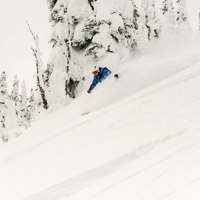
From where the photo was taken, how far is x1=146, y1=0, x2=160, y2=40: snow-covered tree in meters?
29.8

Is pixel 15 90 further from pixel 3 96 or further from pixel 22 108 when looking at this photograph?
pixel 3 96

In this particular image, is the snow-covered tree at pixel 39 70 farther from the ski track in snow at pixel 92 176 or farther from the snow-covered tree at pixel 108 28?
the ski track in snow at pixel 92 176

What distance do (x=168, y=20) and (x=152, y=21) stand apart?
3485mm

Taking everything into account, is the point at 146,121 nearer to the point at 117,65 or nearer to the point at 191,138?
the point at 191,138

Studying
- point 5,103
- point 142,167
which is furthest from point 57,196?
point 5,103

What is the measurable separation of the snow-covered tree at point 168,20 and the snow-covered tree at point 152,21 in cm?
190

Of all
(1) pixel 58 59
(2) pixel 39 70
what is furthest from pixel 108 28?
(2) pixel 39 70

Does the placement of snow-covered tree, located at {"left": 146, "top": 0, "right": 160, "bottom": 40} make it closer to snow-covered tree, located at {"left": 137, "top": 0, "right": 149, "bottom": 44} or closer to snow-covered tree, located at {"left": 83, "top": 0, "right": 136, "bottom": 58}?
snow-covered tree, located at {"left": 137, "top": 0, "right": 149, "bottom": 44}

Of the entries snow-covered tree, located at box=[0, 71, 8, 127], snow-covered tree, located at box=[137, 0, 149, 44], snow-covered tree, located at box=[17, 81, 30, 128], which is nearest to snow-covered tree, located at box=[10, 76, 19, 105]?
snow-covered tree, located at box=[17, 81, 30, 128]

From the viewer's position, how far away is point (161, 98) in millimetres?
5820

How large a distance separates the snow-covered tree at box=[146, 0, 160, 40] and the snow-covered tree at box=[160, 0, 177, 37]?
1.90 m

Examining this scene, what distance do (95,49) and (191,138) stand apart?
9956 mm

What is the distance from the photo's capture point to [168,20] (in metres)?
26.8

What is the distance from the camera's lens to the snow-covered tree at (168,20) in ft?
84.9
